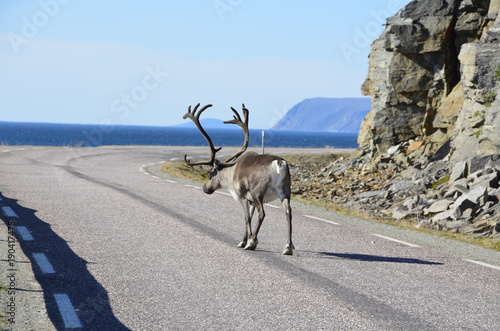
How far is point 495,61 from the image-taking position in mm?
18516

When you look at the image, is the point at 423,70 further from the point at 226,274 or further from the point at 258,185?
the point at 226,274

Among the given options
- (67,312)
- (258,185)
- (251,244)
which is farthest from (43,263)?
(258,185)

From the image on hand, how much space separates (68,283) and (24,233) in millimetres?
3398

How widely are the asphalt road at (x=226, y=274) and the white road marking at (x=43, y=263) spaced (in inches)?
0.5

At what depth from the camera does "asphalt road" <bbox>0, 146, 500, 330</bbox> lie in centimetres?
605

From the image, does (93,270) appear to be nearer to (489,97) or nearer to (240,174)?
(240,174)

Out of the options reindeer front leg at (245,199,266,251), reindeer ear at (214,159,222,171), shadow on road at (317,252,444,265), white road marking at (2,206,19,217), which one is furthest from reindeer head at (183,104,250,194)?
white road marking at (2,206,19,217)

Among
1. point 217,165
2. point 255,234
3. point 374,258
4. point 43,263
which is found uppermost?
point 217,165

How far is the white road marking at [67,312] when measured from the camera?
18.6 ft

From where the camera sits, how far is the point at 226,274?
7863mm

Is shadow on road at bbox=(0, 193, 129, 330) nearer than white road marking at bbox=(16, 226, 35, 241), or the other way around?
shadow on road at bbox=(0, 193, 129, 330)

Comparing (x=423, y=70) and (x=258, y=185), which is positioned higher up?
(x=423, y=70)

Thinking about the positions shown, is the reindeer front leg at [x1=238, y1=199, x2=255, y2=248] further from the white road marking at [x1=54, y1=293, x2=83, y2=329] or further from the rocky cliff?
the rocky cliff

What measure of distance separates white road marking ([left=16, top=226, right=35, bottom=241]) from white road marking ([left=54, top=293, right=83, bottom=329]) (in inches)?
134
